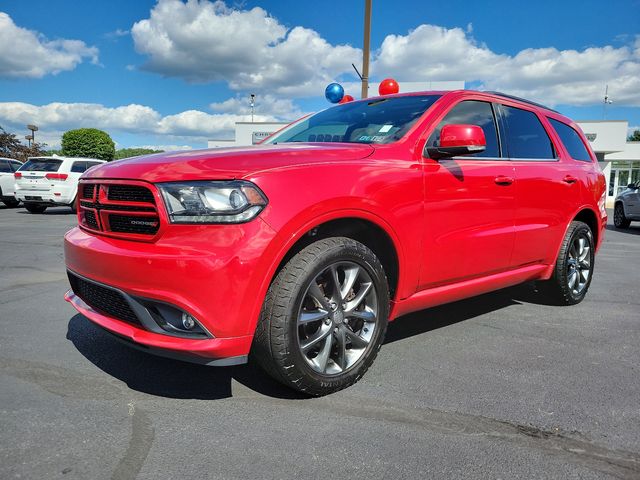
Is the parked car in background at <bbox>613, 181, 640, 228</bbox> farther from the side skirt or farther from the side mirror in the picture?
the side mirror

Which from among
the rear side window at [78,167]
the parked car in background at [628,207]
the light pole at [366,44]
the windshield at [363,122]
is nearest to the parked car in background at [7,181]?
the rear side window at [78,167]

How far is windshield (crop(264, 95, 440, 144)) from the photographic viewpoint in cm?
324

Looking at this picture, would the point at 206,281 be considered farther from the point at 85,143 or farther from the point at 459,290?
the point at 85,143

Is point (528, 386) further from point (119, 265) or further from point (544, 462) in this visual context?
point (119, 265)

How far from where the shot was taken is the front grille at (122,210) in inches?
92.0

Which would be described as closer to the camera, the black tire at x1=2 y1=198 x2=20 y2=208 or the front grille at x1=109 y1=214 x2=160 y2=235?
the front grille at x1=109 y1=214 x2=160 y2=235

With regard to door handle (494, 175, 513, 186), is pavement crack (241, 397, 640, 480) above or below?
below

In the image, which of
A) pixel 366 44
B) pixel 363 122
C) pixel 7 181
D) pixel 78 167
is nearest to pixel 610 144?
pixel 366 44

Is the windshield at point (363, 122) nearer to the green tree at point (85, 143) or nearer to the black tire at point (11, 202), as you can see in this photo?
the black tire at point (11, 202)

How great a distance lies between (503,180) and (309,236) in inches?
66.9

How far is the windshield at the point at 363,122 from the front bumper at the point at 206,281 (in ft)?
4.41

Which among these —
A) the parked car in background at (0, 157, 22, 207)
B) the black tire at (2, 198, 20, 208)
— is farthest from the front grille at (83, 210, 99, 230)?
the black tire at (2, 198, 20, 208)

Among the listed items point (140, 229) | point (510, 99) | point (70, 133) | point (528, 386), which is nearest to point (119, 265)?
point (140, 229)

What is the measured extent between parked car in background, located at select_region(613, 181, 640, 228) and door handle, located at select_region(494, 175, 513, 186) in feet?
41.3
